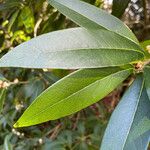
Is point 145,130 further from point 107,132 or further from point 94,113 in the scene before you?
point 94,113

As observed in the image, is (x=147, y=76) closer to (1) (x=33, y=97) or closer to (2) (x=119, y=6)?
(2) (x=119, y=6)

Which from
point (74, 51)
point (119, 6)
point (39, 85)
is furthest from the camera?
point (39, 85)

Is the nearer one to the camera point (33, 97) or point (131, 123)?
point (131, 123)

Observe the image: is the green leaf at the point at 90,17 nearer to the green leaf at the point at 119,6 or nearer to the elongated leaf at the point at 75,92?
the elongated leaf at the point at 75,92

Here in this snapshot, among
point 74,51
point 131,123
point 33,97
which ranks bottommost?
point 33,97

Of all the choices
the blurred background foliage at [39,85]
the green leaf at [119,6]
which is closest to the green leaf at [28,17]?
the blurred background foliage at [39,85]

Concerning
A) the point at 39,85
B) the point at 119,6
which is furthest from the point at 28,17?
the point at 119,6

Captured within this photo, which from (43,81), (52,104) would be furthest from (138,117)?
(43,81)

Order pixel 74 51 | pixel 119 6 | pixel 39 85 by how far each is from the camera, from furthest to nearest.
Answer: pixel 39 85 < pixel 119 6 < pixel 74 51
